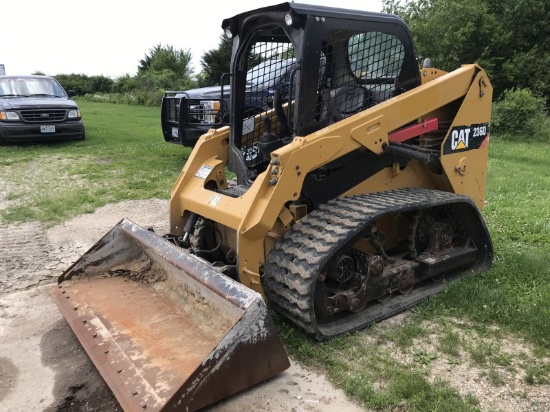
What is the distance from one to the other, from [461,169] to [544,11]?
70.5 feet

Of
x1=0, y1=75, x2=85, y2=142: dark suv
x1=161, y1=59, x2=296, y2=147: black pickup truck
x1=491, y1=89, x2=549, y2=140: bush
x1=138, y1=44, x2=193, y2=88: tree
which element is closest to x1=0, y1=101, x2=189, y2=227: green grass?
x1=0, y1=75, x2=85, y2=142: dark suv

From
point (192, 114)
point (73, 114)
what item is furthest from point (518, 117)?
point (73, 114)

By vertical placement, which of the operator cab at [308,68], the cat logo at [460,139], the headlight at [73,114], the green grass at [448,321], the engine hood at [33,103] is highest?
the operator cab at [308,68]

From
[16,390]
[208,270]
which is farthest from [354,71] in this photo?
[16,390]

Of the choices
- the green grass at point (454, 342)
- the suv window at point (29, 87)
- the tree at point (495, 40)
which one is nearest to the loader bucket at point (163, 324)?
the green grass at point (454, 342)

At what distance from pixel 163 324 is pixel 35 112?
11149 mm

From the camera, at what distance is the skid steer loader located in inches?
120

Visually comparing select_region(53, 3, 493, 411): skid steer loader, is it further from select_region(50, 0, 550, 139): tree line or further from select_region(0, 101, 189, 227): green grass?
select_region(50, 0, 550, 139): tree line

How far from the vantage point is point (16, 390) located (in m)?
3.15

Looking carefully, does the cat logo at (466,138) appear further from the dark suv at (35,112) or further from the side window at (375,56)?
the dark suv at (35,112)

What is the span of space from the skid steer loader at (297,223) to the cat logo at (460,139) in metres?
0.01

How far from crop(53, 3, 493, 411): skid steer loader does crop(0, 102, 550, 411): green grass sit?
0.18 meters

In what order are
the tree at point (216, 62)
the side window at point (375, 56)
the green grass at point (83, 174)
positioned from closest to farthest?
1. the side window at point (375, 56)
2. the green grass at point (83, 174)
3. the tree at point (216, 62)

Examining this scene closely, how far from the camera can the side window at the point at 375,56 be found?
4023mm
